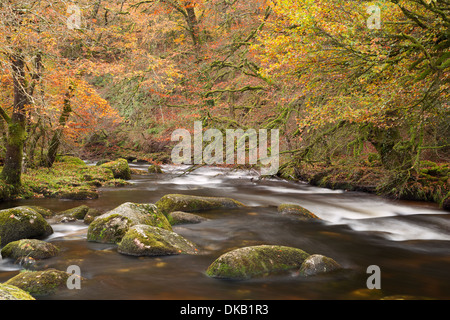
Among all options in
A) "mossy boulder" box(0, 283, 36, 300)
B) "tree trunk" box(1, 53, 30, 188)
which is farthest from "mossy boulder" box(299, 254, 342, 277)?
"tree trunk" box(1, 53, 30, 188)

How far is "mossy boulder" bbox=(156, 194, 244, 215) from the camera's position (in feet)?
31.9

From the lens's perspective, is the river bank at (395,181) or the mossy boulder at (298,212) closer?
the mossy boulder at (298,212)

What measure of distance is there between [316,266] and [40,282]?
13.1 feet

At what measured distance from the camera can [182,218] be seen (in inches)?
345

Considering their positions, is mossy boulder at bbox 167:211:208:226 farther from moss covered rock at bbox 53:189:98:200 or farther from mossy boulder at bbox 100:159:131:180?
mossy boulder at bbox 100:159:131:180

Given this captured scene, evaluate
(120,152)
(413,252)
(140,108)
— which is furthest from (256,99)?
(120,152)

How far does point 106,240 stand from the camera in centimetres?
693

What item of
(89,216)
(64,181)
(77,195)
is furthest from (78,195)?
(89,216)

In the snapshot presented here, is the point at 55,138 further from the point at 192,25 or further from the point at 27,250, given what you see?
the point at 27,250

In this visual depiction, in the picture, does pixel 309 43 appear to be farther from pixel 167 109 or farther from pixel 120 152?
pixel 120 152

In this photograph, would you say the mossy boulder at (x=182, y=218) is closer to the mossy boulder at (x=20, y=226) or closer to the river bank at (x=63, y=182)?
the mossy boulder at (x=20, y=226)

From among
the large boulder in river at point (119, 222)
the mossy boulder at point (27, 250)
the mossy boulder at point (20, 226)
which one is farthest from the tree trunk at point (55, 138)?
the mossy boulder at point (27, 250)

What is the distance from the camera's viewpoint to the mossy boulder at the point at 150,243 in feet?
20.2

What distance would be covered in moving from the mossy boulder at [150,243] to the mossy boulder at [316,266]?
7.03ft
